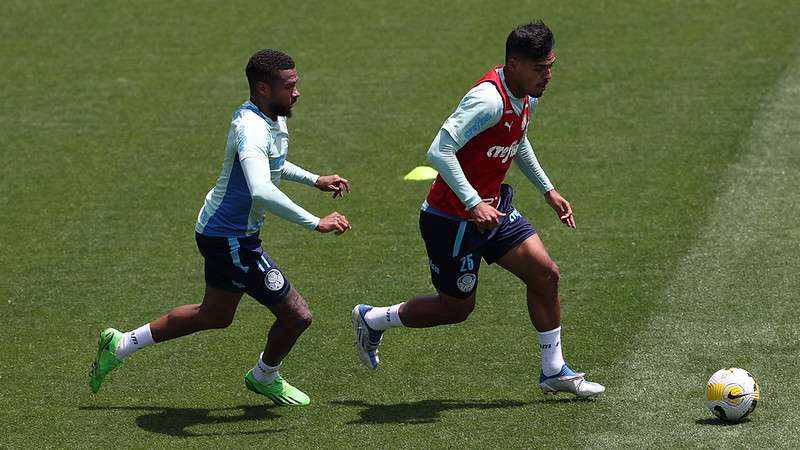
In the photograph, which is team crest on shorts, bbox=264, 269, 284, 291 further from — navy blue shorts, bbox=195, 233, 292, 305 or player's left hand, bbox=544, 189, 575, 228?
player's left hand, bbox=544, 189, 575, 228

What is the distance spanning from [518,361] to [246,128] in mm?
2528

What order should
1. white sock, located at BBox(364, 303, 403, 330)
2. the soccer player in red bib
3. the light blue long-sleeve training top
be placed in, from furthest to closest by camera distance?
white sock, located at BBox(364, 303, 403, 330) < the soccer player in red bib < the light blue long-sleeve training top

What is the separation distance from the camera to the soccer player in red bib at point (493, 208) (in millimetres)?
7613

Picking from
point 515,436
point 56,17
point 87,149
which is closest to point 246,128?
point 515,436

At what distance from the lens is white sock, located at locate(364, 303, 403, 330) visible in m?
8.52

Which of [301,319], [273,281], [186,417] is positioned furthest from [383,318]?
[186,417]

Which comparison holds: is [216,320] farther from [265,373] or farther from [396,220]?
[396,220]

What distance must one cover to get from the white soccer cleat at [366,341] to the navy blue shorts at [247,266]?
0.82 m

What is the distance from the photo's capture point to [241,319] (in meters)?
9.89

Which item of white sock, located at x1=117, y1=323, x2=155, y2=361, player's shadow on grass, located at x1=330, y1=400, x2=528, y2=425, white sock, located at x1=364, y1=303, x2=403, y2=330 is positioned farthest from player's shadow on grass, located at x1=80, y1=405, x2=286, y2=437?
white sock, located at x1=364, y1=303, x2=403, y2=330

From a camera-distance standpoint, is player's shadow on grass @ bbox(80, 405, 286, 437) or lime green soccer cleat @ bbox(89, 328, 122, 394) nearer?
player's shadow on grass @ bbox(80, 405, 286, 437)

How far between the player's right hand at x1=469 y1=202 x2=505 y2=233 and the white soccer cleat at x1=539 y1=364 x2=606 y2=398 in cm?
110

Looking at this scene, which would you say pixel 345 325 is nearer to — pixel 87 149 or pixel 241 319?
pixel 241 319

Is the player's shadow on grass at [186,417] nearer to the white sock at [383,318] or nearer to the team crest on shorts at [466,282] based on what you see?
the white sock at [383,318]
